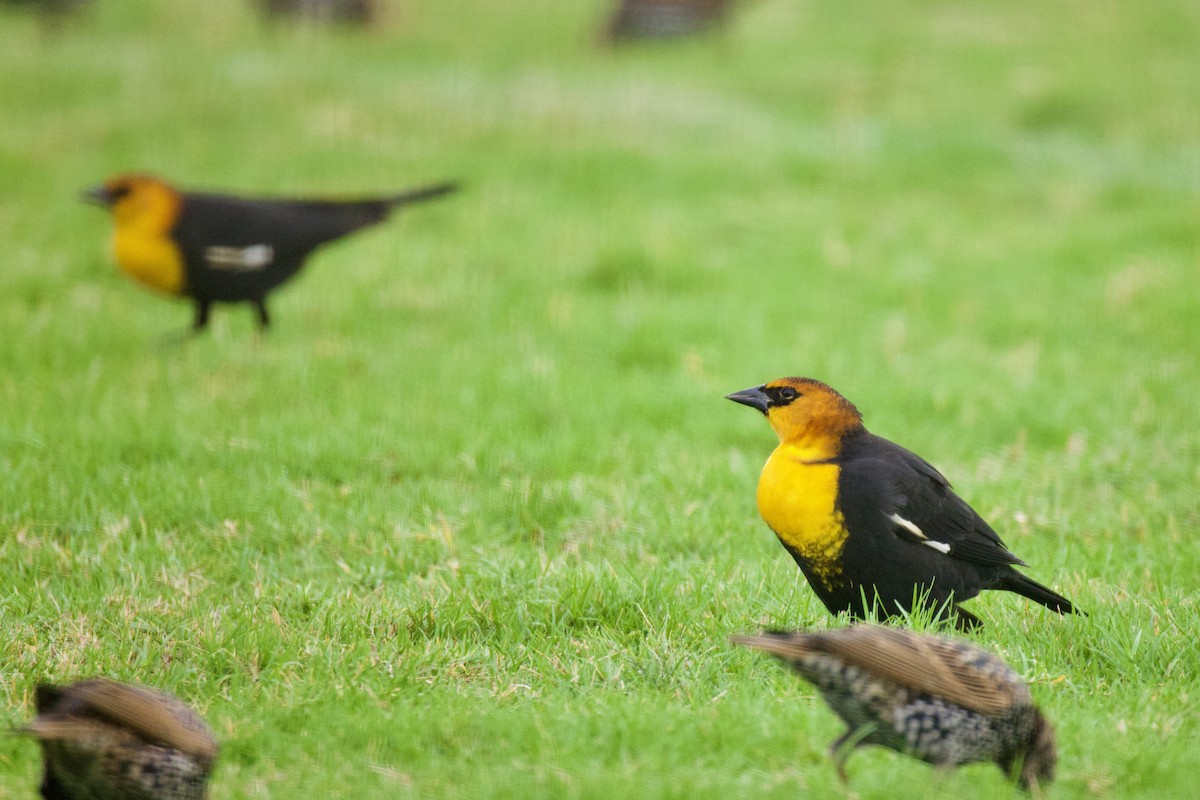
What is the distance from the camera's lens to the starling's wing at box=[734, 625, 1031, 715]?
→ 3053 millimetres

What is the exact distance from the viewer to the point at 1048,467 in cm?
623

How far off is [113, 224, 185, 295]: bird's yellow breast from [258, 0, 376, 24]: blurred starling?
54.0 ft

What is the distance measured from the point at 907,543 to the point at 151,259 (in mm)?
5292

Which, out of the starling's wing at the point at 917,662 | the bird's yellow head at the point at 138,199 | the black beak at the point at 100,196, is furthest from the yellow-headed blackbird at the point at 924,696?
the black beak at the point at 100,196

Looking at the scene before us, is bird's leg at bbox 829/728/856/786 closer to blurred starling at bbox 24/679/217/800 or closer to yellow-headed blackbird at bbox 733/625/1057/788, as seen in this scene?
yellow-headed blackbird at bbox 733/625/1057/788

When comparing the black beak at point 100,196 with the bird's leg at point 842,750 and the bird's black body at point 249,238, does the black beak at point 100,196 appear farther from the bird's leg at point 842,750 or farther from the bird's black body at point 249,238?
the bird's leg at point 842,750

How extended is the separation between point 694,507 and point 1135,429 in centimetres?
273

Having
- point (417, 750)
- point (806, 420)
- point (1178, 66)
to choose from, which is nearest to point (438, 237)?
point (806, 420)

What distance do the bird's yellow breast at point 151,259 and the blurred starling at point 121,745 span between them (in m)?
5.13

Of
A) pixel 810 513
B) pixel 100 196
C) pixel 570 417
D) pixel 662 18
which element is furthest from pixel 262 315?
pixel 662 18

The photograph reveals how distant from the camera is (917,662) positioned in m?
3.10

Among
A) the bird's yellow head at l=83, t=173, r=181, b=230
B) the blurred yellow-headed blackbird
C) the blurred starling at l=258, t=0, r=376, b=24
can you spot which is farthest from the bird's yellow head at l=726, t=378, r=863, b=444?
the blurred starling at l=258, t=0, r=376, b=24

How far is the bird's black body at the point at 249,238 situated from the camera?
25.6ft

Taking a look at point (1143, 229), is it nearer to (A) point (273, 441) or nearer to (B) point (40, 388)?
(A) point (273, 441)
